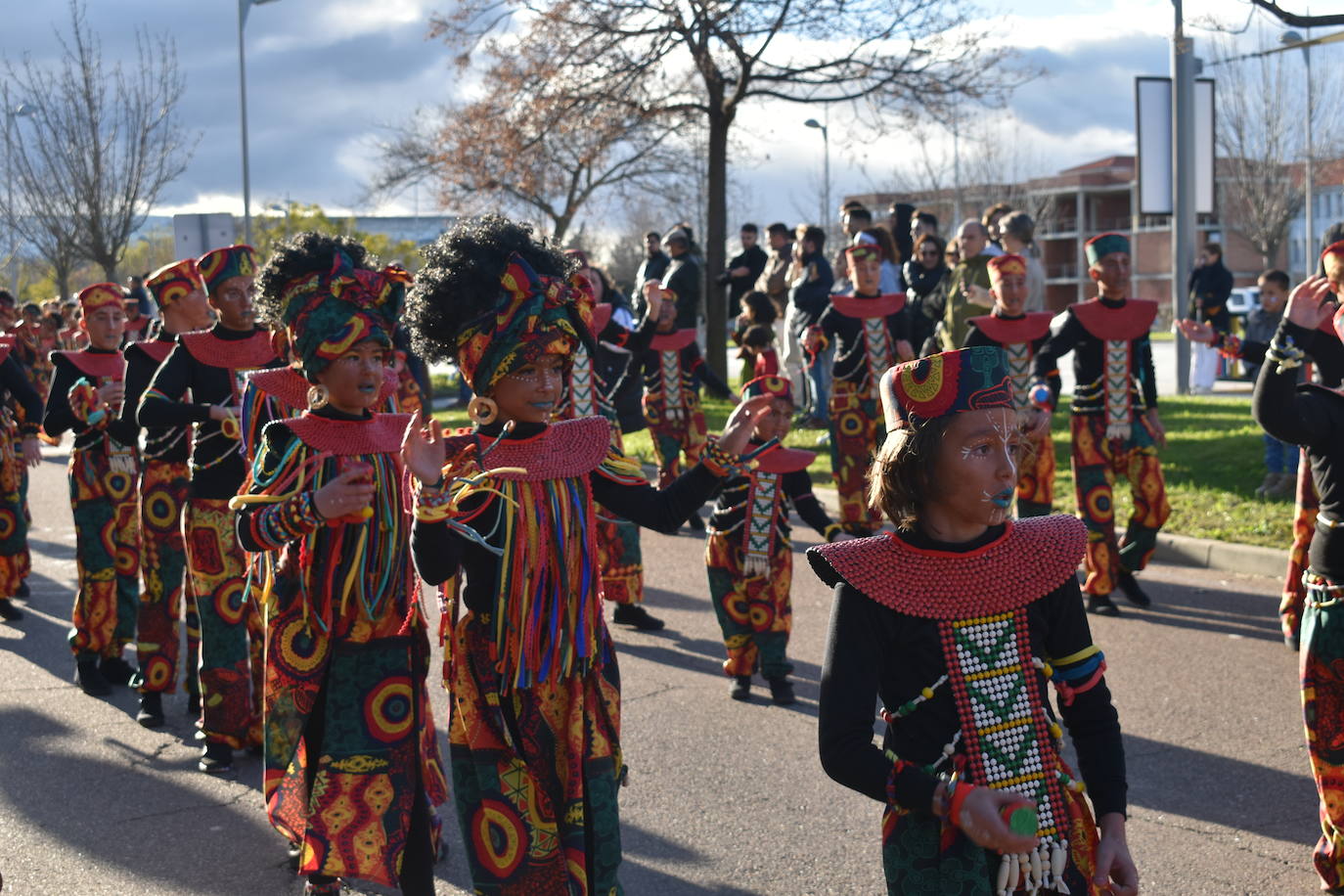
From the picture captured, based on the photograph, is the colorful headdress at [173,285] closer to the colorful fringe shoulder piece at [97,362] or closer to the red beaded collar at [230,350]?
the red beaded collar at [230,350]

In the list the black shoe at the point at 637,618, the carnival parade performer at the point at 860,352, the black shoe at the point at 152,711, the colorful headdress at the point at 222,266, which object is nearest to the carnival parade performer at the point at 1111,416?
the carnival parade performer at the point at 860,352

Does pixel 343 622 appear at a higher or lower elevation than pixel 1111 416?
lower

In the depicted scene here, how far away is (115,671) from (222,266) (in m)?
2.77

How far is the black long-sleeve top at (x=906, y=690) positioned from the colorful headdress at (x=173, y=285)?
4869 millimetres

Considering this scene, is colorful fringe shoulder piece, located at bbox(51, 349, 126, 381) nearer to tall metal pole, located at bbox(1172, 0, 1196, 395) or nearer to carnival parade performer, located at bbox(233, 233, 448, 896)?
carnival parade performer, located at bbox(233, 233, 448, 896)

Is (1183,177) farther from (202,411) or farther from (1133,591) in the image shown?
(202,411)

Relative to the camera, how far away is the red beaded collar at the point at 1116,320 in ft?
28.0

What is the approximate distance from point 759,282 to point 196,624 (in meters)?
11.5

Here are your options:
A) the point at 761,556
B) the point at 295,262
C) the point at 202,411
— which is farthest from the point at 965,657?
the point at 202,411

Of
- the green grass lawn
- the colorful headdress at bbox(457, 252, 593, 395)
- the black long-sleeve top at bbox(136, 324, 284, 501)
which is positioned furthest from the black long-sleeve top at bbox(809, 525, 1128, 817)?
the green grass lawn

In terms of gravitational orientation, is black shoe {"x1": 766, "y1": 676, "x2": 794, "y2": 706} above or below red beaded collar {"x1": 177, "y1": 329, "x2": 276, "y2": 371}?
below

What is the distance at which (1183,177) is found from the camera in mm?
17625

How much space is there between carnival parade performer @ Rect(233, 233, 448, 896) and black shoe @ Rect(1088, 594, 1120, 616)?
5.11m

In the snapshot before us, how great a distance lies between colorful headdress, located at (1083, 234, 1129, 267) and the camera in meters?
8.59
